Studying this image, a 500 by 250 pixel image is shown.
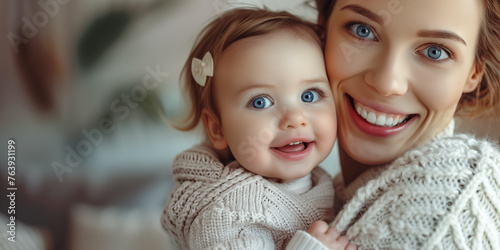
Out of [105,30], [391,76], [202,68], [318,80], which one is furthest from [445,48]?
[105,30]

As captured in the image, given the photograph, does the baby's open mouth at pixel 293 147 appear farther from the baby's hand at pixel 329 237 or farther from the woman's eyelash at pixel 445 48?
the woman's eyelash at pixel 445 48

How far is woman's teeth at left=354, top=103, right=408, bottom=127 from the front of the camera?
1173mm

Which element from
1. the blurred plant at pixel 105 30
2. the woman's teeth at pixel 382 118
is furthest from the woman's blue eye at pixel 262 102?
the blurred plant at pixel 105 30

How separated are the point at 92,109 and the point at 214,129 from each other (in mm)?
512

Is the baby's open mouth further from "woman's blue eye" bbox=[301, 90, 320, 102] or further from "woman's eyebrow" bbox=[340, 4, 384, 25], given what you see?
"woman's eyebrow" bbox=[340, 4, 384, 25]

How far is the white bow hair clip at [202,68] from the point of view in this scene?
45.7 inches

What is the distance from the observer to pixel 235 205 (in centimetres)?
108

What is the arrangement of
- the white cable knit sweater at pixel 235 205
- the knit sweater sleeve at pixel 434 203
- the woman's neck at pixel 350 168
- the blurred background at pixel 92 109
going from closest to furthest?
the knit sweater sleeve at pixel 434 203 < the white cable knit sweater at pixel 235 205 < the woman's neck at pixel 350 168 < the blurred background at pixel 92 109

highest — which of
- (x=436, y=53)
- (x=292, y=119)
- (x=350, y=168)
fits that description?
(x=436, y=53)

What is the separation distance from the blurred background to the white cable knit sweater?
0.42 metres

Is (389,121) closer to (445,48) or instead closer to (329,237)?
(445,48)

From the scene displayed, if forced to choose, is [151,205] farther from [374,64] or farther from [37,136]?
[374,64]

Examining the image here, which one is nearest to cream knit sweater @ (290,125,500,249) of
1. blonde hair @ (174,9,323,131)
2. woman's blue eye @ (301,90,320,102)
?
woman's blue eye @ (301,90,320,102)

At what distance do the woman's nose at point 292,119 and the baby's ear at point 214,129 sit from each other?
18cm
